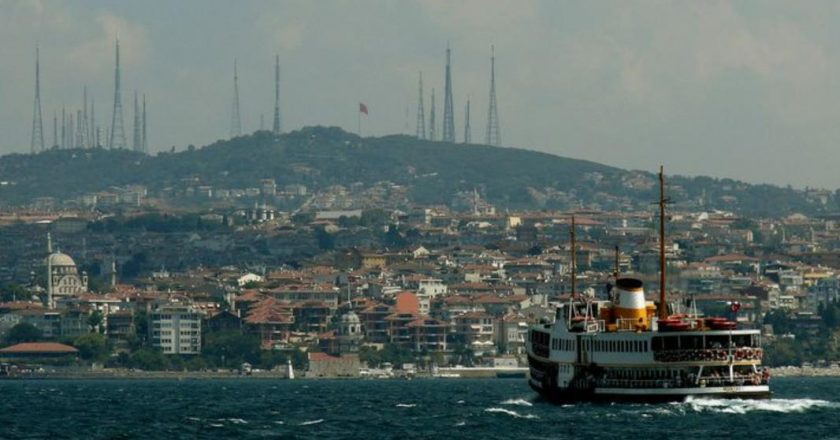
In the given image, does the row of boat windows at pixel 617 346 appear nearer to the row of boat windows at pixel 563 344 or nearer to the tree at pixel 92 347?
the row of boat windows at pixel 563 344

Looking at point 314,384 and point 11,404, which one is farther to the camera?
point 314,384

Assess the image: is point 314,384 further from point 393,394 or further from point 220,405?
point 220,405

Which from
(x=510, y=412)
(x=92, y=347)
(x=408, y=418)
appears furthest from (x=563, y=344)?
(x=92, y=347)

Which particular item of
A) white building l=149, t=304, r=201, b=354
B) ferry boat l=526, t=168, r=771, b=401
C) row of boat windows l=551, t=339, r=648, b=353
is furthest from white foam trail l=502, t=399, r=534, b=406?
white building l=149, t=304, r=201, b=354

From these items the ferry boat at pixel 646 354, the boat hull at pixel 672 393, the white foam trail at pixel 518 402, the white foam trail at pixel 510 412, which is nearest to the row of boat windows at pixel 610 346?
the ferry boat at pixel 646 354

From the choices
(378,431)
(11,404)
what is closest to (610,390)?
(378,431)

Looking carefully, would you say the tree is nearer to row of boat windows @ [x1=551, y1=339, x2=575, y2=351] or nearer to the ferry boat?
row of boat windows @ [x1=551, y1=339, x2=575, y2=351]
